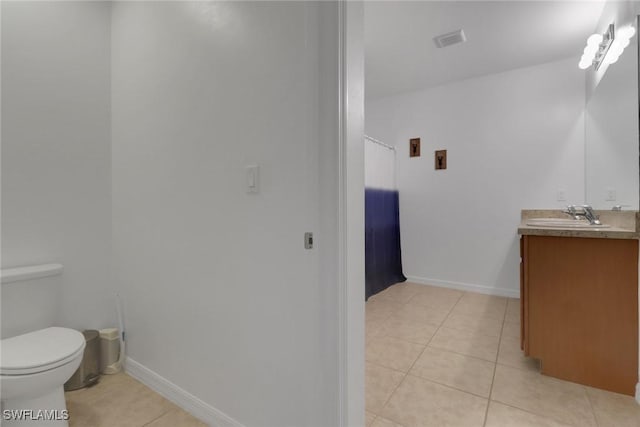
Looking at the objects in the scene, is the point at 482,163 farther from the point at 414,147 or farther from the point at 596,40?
the point at 596,40

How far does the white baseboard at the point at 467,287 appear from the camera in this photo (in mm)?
3194

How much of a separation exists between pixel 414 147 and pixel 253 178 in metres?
2.95

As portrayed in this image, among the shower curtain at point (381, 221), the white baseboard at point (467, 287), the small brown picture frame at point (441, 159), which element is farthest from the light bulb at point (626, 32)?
the white baseboard at point (467, 287)

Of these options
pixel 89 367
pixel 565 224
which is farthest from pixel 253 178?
pixel 565 224

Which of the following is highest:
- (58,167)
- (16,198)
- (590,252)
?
(58,167)

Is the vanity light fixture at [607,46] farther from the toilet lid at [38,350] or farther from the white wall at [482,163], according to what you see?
the toilet lid at [38,350]

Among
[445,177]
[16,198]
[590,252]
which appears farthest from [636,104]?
[16,198]

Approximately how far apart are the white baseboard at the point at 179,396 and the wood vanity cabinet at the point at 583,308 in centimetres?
174

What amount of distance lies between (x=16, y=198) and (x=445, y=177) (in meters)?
3.63

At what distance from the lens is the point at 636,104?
5.47 ft

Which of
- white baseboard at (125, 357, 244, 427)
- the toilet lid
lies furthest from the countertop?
the toilet lid

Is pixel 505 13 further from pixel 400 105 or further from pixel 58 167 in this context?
pixel 58 167

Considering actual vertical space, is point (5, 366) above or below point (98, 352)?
above

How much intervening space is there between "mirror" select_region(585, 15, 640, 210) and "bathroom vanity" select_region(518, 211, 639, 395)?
0.23 m
